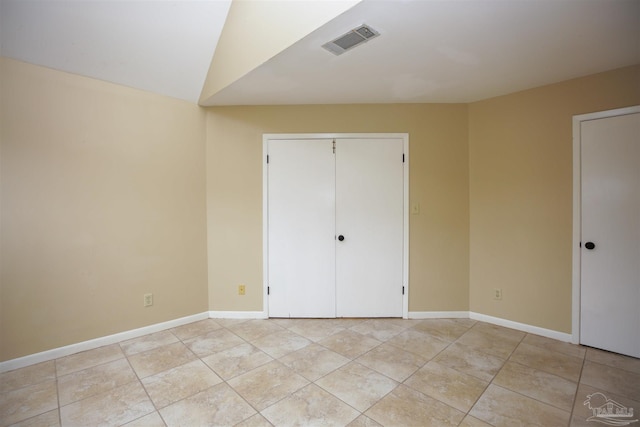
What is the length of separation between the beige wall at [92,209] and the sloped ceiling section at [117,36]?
0.14 metres

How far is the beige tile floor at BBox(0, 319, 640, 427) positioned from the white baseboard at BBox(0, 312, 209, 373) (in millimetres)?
64

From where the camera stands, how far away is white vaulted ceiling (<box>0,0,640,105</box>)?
158 centimetres

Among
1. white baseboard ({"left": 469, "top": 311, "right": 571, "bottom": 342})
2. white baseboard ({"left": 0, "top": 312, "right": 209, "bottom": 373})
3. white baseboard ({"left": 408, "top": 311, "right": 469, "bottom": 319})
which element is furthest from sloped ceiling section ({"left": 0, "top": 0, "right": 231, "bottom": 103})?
white baseboard ({"left": 469, "top": 311, "right": 571, "bottom": 342})

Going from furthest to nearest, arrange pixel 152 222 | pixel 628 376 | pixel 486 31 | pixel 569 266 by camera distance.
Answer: pixel 152 222, pixel 569 266, pixel 628 376, pixel 486 31

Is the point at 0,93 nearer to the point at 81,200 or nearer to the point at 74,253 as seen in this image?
the point at 81,200

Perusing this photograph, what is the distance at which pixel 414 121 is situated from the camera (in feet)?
9.65

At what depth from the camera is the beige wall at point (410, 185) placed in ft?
9.65

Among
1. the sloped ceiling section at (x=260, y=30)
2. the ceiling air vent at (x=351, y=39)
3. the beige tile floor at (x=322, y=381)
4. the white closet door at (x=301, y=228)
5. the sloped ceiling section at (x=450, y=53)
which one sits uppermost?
the sloped ceiling section at (x=260, y=30)

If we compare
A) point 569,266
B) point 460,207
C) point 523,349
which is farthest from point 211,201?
point 569,266

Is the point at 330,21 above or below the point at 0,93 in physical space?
above

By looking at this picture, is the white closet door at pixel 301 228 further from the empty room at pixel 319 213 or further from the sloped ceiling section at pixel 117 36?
the sloped ceiling section at pixel 117 36

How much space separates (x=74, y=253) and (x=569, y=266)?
174 inches

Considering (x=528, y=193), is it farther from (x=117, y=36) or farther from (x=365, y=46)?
(x=117, y=36)

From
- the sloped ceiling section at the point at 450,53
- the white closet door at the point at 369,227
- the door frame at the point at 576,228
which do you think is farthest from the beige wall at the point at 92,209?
the door frame at the point at 576,228
